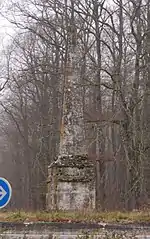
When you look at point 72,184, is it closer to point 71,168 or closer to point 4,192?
point 71,168

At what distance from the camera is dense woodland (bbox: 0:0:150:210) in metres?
19.6

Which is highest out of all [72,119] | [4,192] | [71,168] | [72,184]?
[72,119]

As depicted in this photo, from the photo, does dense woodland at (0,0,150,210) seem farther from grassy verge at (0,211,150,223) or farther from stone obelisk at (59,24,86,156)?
grassy verge at (0,211,150,223)

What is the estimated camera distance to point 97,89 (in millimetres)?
23562

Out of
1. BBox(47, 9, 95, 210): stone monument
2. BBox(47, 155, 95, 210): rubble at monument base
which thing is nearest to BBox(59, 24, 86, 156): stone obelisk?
BBox(47, 9, 95, 210): stone monument

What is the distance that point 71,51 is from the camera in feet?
49.0

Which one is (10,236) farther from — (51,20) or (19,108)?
(19,108)

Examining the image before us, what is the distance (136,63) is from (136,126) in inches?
113

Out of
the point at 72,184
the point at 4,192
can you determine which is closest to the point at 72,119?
the point at 72,184

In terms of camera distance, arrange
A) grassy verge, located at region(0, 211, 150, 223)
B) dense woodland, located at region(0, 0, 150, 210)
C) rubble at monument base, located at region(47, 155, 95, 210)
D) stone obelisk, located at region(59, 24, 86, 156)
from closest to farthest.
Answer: grassy verge, located at region(0, 211, 150, 223)
rubble at monument base, located at region(47, 155, 95, 210)
stone obelisk, located at region(59, 24, 86, 156)
dense woodland, located at region(0, 0, 150, 210)

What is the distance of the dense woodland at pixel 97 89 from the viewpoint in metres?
19.6

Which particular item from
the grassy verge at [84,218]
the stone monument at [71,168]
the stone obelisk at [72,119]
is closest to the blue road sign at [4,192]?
the grassy verge at [84,218]

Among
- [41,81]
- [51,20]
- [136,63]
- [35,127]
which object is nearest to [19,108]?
[35,127]

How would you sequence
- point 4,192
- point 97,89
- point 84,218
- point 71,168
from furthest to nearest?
point 97,89 → point 71,168 → point 84,218 → point 4,192
